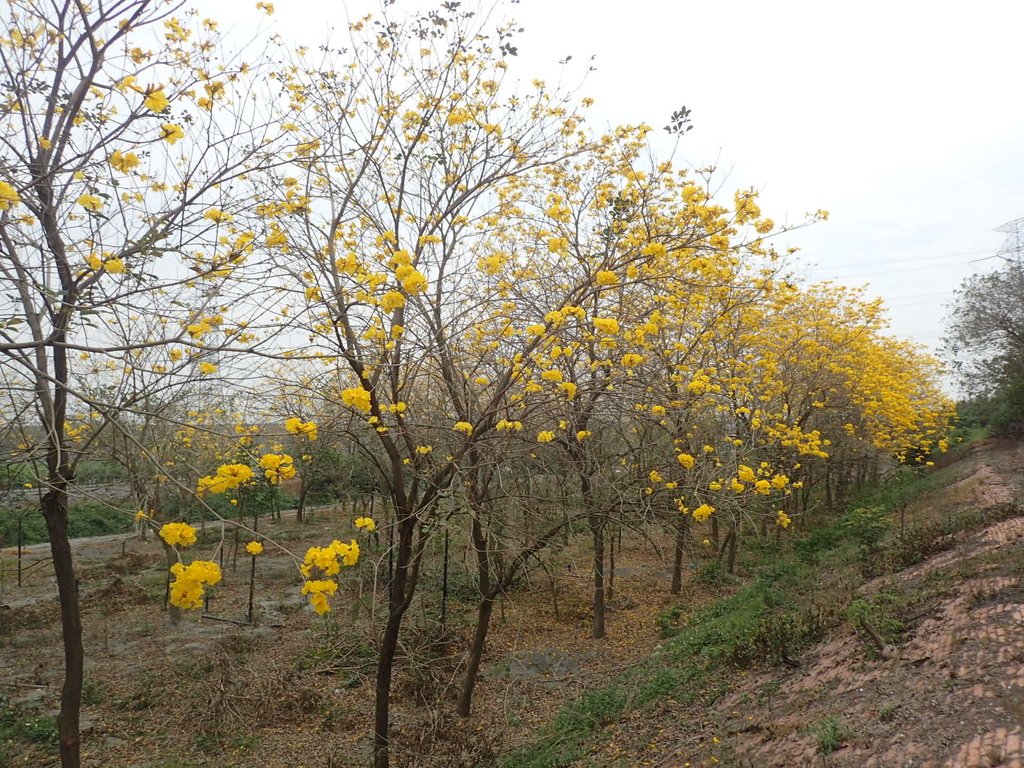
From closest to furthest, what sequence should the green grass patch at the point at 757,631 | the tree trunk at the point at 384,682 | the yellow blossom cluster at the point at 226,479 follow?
the yellow blossom cluster at the point at 226,479
the tree trunk at the point at 384,682
the green grass patch at the point at 757,631

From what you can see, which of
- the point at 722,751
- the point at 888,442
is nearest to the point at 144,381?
the point at 722,751

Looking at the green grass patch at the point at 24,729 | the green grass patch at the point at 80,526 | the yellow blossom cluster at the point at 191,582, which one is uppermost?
the yellow blossom cluster at the point at 191,582

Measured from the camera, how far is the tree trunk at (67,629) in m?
3.71

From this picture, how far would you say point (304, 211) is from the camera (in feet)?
14.7

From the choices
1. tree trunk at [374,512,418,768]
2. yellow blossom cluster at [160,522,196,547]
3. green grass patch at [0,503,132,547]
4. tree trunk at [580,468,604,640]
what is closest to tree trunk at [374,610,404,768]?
tree trunk at [374,512,418,768]

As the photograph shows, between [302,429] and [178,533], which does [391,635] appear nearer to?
[302,429]

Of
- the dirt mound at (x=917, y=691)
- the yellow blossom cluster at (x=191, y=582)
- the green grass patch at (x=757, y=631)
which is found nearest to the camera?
the yellow blossom cluster at (x=191, y=582)

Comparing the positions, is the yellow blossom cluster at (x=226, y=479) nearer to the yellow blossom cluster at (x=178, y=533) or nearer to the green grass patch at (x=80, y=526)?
the yellow blossom cluster at (x=178, y=533)

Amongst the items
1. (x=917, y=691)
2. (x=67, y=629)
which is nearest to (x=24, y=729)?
(x=67, y=629)

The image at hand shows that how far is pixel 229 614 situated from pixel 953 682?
9035 millimetres

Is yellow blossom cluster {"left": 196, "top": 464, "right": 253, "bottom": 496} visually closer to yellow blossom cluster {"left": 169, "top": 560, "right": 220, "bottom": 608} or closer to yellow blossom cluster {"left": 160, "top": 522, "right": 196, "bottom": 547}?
yellow blossom cluster {"left": 160, "top": 522, "right": 196, "bottom": 547}

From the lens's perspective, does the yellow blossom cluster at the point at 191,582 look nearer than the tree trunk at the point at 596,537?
Yes

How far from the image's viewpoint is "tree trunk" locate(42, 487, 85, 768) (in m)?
3.71

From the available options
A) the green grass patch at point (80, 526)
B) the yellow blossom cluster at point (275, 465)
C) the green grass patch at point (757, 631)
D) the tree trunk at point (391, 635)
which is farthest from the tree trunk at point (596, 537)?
the green grass patch at point (80, 526)
